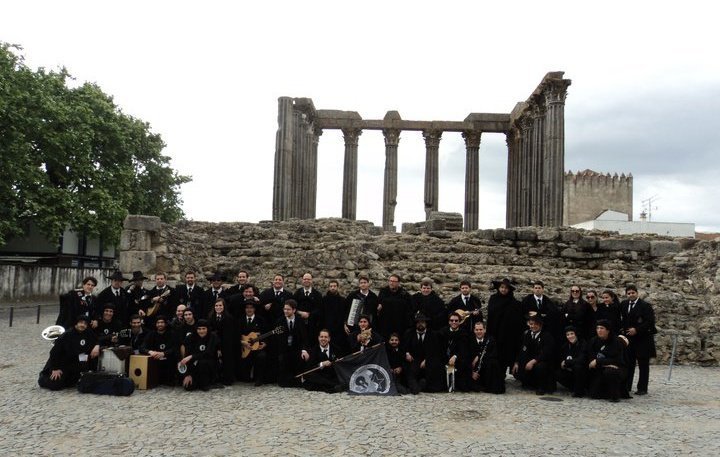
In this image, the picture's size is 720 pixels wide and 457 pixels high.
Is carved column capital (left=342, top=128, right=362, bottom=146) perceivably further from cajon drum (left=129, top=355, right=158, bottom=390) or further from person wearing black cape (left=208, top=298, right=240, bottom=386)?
cajon drum (left=129, top=355, right=158, bottom=390)

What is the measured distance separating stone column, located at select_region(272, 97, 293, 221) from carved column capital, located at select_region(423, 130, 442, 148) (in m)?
7.49

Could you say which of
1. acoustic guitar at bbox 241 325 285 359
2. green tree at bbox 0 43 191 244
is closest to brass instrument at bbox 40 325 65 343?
acoustic guitar at bbox 241 325 285 359

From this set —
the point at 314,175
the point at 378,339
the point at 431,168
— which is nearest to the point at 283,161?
the point at 314,175

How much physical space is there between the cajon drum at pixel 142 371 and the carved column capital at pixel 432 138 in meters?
22.5

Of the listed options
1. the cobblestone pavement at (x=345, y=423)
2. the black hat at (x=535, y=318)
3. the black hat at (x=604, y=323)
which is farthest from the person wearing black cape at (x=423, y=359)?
the black hat at (x=604, y=323)

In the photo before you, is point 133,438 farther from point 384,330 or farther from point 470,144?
point 470,144

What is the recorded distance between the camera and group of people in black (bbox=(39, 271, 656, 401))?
29.9 feet

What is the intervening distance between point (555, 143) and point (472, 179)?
7.51 m

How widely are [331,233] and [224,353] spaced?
9112 millimetres

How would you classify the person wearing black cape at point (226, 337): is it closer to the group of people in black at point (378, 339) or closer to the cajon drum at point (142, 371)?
the group of people in black at point (378, 339)

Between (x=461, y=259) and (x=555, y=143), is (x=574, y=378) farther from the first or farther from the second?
(x=555, y=143)

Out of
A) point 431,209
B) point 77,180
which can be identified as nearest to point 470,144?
point 431,209

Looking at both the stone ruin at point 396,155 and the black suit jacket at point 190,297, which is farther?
the stone ruin at point 396,155

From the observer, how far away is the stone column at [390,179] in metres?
29.5
